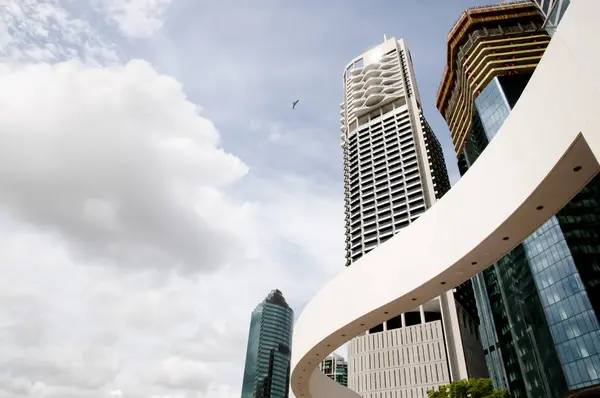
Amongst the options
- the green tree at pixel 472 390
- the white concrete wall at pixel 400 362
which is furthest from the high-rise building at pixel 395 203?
the green tree at pixel 472 390

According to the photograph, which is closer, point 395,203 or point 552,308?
point 552,308

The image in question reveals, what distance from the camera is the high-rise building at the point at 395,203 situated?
5425cm

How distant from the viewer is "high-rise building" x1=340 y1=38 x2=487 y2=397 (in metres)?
54.2

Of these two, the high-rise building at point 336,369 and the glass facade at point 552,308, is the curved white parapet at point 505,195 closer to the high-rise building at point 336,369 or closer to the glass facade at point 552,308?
the glass facade at point 552,308

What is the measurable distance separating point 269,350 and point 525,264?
461ft

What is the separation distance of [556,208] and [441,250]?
7.99ft

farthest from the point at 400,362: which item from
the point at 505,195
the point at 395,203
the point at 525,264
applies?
the point at 505,195

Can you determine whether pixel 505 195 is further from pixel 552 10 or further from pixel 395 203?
pixel 395 203

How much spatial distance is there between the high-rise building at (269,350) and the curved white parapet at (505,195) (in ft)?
539

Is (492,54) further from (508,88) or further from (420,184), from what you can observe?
(420,184)

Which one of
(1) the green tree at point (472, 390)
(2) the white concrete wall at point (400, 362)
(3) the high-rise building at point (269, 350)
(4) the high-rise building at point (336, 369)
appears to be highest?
(3) the high-rise building at point (269, 350)

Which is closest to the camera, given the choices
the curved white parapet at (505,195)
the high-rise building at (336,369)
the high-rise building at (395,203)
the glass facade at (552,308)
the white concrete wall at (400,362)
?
the curved white parapet at (505,195)

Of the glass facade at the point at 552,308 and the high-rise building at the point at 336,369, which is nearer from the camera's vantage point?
the glass facade at the point at 552,308

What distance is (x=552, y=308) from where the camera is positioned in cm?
3962
